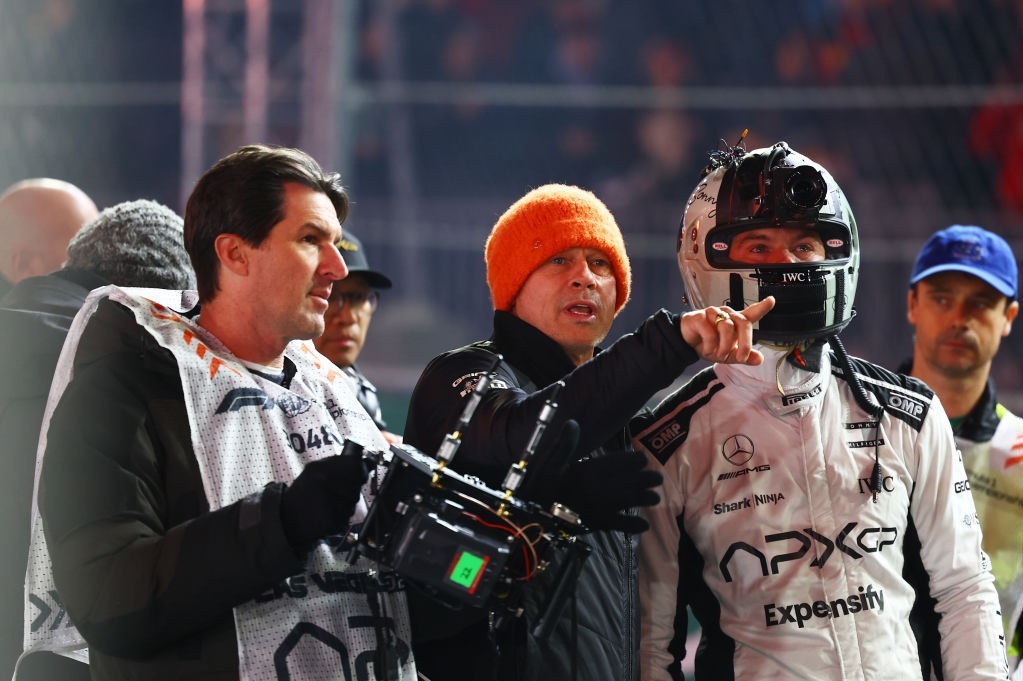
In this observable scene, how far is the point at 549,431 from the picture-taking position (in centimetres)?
251

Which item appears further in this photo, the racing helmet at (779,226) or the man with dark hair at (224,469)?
the racing helmet at (779,226)

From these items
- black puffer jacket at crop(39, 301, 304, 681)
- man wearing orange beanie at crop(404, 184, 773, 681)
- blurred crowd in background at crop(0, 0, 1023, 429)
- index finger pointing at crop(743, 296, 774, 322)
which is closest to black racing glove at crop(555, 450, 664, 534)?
man wearing orange beanie at crop(404, 184, 773, 681)

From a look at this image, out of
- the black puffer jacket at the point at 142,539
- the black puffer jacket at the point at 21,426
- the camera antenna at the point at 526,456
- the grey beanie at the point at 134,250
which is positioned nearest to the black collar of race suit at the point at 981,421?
the camera antenna at the point at 526,456

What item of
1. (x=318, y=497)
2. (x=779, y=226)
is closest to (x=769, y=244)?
(x=779, y=226)

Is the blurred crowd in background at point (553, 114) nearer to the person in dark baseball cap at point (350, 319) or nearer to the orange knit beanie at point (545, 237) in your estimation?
the person in dark baseball cap at point (350, 319)

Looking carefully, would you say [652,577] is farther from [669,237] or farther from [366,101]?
[366,101]

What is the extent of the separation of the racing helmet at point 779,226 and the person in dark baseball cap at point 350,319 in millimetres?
1741

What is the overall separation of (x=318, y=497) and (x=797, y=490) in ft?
4.49

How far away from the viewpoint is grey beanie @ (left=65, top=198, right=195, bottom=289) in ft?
11.5

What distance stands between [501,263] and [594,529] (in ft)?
2.91

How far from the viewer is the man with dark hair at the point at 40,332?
119 inches

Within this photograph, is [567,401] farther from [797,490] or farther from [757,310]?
[797,490]

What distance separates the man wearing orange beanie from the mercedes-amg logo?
269 millimetres

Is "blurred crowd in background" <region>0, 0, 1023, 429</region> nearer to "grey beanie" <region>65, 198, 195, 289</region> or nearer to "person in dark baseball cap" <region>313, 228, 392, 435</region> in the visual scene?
"person in dark baseball cap" <region>313, 228, 392, 435</region>
